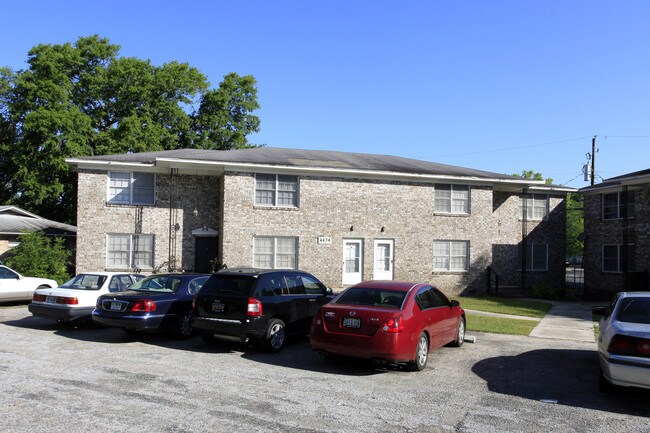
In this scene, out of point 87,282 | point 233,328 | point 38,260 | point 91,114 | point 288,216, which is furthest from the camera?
point 91,114

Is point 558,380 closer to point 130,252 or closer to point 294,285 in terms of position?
point 294,285

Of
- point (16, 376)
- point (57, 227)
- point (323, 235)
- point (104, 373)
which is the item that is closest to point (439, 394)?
point (104, 373)

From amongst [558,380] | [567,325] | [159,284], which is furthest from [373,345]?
[567,325]

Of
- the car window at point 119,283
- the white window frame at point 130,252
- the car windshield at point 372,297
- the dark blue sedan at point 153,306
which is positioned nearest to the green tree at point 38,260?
the white window frame at point 130,252

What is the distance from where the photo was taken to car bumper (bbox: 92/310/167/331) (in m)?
10.3

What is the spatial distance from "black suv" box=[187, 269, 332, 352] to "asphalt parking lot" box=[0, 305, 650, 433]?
16.0 inches

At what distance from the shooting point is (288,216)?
21234 mm

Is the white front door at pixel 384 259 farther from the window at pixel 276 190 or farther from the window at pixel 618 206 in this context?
the window at pixel 618 206

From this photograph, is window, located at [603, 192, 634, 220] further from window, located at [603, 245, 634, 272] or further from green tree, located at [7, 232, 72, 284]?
green tree, located at [7, 232, 72, 284]

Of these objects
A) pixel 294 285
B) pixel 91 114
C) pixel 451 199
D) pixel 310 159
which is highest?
pixel 91 114

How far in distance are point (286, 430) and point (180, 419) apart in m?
1.23

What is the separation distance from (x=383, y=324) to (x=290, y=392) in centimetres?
179

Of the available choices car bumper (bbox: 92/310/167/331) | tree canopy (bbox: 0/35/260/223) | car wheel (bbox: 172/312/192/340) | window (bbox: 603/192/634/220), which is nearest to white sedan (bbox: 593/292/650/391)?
car wheel (bbox: 172/312/192/340)

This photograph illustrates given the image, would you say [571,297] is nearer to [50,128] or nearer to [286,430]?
[286,430]
